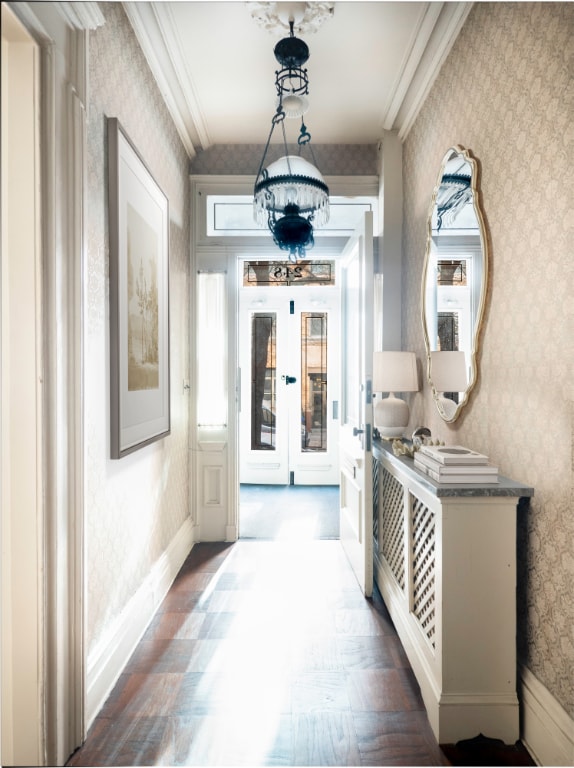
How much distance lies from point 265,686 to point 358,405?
5.27 feet

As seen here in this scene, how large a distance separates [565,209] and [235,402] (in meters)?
2.66

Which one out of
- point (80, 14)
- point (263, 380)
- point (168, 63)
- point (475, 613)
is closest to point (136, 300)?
point (80, 14)

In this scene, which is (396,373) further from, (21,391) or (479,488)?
(21,391)

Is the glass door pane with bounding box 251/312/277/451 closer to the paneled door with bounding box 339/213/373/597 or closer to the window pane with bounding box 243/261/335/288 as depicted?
the window pane with bounding box 243/261/335/288

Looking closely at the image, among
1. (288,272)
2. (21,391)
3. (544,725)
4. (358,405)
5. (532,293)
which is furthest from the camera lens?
(288,272)

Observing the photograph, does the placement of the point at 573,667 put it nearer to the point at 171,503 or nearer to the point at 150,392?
the point at 150,392

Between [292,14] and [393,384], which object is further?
[393,384]

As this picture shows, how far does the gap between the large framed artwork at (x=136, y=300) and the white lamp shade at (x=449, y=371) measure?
1500mm

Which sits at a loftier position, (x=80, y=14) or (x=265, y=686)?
(x=80, y=14)


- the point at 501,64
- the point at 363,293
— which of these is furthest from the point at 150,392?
the point at 501,64

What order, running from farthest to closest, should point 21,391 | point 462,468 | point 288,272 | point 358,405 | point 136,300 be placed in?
point 288,272
point 358,405
point 136,300
point 462,468
point 21,391

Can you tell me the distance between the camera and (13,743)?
1.44m

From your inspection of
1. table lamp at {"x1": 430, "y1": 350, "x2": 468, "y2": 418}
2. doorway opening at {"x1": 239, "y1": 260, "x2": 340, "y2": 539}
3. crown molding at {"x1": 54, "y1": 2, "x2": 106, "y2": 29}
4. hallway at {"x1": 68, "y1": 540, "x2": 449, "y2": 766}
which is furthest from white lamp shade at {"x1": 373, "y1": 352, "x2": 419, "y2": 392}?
doorway opening at {"x1": 239, "y1": 260, "x2": 340, "y2": 539}

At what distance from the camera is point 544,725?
1.52 meters
